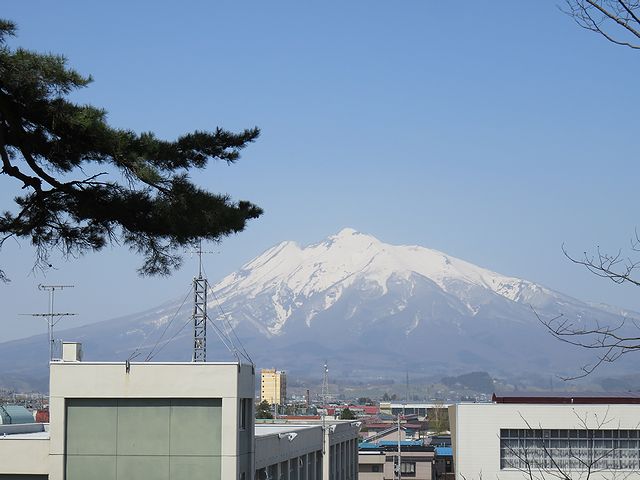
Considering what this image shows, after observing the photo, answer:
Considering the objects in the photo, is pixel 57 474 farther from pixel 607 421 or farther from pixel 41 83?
pixel 607 421

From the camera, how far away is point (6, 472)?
90.4 feet

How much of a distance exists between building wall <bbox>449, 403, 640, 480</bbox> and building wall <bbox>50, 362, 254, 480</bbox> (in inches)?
590

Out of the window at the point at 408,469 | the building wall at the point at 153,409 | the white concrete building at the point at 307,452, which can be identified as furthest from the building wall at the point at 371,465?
the building wall at the point at 153,409

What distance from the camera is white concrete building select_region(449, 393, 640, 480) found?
38.9 metres

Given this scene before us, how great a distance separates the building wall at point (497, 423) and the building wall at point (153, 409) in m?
15.0

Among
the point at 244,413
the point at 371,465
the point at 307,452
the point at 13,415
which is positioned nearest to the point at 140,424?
the point at 244,413

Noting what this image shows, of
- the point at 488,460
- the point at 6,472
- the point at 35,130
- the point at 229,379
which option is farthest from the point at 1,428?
the point at 35,130

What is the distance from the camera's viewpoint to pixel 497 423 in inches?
1597

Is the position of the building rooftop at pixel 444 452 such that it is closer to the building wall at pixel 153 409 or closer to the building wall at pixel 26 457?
the building wall at pixel 153 409

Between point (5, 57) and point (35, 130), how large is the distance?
95cm

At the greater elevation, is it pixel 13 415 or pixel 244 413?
pixel 244 413

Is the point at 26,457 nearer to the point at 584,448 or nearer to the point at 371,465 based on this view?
the point at 584,448

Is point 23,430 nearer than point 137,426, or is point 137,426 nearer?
point 137,426

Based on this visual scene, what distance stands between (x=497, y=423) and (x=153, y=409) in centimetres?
1707
